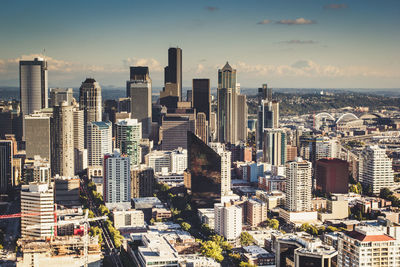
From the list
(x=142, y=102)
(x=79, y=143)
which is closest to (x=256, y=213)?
(x=79, y=143)

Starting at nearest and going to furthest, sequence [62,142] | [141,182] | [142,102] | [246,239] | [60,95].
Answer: [246,239] < [141,182] < [62,142] < [60,95] < [142,102]

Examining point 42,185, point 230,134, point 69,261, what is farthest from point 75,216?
point 230,134

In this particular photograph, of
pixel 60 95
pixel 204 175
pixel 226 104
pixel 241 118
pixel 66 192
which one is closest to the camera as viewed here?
pixel 204 175

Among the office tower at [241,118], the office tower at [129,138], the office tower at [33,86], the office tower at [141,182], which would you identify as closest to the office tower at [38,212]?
the office tower at [141,182]

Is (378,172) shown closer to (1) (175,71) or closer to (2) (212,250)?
(2) (212,250)

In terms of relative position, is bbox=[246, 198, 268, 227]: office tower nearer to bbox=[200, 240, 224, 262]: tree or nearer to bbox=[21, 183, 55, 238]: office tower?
bbox=[200, 240, 224, 262]: tree

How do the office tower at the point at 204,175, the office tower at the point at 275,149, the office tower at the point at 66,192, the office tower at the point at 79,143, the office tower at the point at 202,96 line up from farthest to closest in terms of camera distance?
the office tower at the point at 202,96 → the office tower at the point at 275,149 → the office tower at the point at 79,143 → the office tower at the point at 66,192 → the office tower at the point at 204,175

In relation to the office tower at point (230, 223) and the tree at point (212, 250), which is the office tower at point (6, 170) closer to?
the office tower at point (230, 223)

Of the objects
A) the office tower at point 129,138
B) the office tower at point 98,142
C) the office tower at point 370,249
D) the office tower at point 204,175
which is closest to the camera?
the office tower at point 370,249
